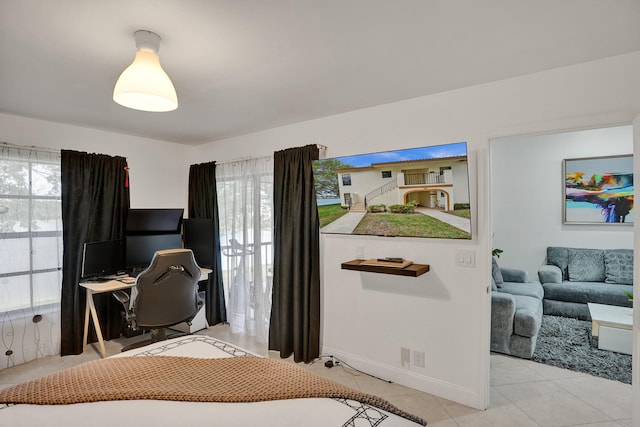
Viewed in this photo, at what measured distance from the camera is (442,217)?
246 cm

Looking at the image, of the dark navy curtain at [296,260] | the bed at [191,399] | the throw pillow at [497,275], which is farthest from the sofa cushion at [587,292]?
the bed at [191,399]

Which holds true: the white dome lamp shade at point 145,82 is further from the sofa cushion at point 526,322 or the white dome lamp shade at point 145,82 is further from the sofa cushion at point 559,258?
the sofa cushion at point 559,258

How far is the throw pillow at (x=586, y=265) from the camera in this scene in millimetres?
4289

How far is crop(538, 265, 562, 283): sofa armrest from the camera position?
431 cm

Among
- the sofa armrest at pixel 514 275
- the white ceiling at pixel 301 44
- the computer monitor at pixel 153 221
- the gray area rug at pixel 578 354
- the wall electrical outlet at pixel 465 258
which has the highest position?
the white ceiling at pixel 301 44

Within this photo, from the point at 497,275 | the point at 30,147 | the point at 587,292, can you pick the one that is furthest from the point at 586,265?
the point at 30,147

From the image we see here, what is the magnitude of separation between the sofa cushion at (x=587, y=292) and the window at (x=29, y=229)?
573cm

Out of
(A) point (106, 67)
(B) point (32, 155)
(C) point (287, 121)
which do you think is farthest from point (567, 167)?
(B) point (32, 155)

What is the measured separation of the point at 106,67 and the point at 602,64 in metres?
3.06

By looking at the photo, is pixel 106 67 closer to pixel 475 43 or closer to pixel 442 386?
pixel 475 43

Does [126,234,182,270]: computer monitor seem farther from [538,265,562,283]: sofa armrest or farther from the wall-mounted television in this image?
[538,265,562,283]: sofa armrest

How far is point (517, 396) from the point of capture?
2539mm

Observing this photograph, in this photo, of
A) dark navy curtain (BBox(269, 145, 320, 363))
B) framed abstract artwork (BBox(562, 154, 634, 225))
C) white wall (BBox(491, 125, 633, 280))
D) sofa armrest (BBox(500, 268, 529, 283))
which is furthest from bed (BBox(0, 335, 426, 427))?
framed abstract artwork (BBox(562, 154, 634, 225))

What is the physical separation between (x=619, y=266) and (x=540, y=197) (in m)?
1.25
